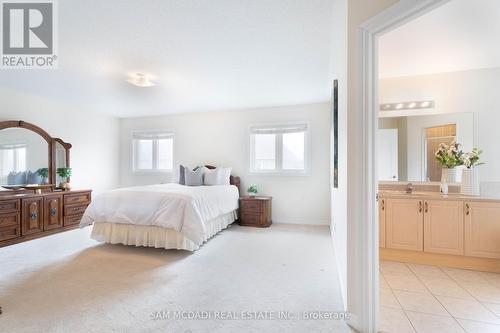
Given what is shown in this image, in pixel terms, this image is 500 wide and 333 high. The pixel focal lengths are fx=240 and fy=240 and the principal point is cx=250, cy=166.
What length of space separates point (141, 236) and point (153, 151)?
10.6 ft

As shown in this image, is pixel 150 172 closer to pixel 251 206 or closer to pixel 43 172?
pixel 43 172

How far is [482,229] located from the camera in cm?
264

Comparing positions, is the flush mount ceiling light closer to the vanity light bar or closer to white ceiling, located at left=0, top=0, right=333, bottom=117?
white ceiling, located at left=0, top=0, right=333, bottom=117

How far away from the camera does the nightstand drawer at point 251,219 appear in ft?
15.3

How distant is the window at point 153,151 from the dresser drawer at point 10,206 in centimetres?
269

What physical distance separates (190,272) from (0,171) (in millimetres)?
3707

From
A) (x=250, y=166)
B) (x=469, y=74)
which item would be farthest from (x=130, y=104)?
(x=469, y=74)

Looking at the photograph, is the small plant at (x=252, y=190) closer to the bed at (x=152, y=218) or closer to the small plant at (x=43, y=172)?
the bed at (x=152, y=218)

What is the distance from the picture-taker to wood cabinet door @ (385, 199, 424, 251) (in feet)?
9.39

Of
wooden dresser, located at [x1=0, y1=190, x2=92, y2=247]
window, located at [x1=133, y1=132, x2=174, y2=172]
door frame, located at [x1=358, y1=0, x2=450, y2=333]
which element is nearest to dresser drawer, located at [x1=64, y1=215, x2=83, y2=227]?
wooden dresser, located at [x1=0, y1=190, x2=92, y2=247]

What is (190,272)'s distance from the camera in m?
2.59

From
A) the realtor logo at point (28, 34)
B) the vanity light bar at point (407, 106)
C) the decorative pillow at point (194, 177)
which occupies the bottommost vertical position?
the decorative pillow at point (194, 177)

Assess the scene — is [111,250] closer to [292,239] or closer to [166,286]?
[166,286]

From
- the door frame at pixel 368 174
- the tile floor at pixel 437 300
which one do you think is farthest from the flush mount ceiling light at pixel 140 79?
the tile floor at pixel 437 300
